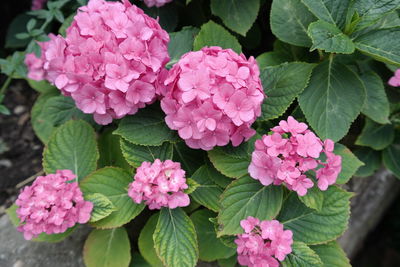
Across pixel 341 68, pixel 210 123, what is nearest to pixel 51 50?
pixel 210 123

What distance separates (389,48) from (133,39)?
0.93 meters

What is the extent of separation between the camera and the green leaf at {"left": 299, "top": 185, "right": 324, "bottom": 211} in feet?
4.67

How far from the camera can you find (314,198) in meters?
1.44

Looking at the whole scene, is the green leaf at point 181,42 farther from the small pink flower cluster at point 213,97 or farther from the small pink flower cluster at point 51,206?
the small pink flower cluster at point 51,206

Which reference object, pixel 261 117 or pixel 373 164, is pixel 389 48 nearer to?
pixel 261 117

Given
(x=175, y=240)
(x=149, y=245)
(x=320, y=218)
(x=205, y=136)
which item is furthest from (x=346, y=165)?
(x=149, y=245)

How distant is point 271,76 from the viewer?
1645 mm

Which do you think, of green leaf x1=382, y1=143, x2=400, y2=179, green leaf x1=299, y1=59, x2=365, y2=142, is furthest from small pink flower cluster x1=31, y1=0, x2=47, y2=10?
green leaf x1=382, y1=143, x2=400, y2=179

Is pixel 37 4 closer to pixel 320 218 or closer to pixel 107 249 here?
pixel 107 249

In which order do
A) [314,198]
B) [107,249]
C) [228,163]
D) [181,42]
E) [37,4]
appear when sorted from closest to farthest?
1. [314,198]
2. [228,163]
3. [107,249]
4. [181,42]
5. [37,4]

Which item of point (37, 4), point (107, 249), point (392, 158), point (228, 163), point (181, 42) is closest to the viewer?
point (228, 163)

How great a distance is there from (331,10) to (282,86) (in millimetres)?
373

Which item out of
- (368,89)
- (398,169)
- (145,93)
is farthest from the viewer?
(398,169)

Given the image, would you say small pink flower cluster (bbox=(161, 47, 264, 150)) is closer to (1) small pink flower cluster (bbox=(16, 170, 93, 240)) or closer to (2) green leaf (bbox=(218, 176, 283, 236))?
(2) green leaf (bbox=(218, 176, 283, 236))
